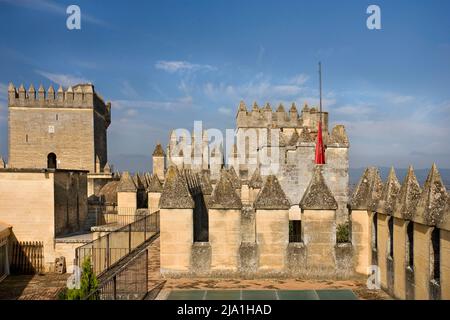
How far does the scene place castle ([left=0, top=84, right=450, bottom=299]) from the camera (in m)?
8.85

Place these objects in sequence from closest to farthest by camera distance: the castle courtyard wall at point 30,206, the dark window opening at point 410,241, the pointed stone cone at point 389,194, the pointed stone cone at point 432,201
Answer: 1. the pointed stone cone at point 432,201
2. the dark window opening at point 410,241
3. the pointed stone cone at point 389,194
4. the castle courtyard wall at point 30,206

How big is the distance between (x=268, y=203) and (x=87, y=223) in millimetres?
19241

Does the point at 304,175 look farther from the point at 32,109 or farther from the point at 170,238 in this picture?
the point at 32,109

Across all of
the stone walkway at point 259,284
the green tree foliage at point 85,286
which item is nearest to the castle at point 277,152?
the stone walkway at point 259,284

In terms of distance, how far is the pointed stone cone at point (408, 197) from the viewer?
8818 millimetres

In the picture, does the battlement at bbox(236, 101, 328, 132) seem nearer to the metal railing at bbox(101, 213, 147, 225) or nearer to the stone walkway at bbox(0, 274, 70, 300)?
the metal railing at bbox(101, 213, 147, 225)

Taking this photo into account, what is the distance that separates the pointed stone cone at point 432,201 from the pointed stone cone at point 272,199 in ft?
12.1

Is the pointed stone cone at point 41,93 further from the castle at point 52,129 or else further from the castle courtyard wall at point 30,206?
the castle courtyard wall at point 30,206

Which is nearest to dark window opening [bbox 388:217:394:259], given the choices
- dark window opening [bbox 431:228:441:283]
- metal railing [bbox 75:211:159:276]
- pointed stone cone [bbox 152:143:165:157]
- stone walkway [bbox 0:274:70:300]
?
dark window opening [bbox 431:228:441:283]

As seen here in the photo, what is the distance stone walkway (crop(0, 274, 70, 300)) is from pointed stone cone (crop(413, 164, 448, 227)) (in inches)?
560

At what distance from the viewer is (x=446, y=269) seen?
7.24 m

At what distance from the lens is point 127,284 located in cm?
1028

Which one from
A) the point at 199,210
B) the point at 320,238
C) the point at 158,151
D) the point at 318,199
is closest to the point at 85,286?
the point at 320,238

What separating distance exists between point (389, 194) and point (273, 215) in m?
3.04
